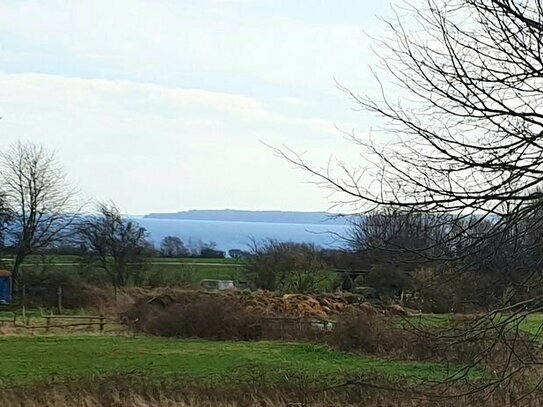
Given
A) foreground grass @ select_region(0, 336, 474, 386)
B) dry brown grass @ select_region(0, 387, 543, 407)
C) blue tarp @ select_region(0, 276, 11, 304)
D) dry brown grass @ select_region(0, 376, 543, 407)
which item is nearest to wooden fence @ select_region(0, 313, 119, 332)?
foreground grass @ select_region(0, 336, 474, 386)

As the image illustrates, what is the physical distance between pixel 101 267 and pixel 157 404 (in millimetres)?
36834

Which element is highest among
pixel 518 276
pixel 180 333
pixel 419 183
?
pixel 419 183

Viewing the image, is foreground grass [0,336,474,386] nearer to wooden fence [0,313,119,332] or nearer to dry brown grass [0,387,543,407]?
dry brown grass [0,387,543,407]

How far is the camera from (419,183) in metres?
6.84

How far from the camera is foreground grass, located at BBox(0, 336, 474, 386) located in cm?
2048

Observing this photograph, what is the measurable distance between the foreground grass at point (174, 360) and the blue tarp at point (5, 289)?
14.4m

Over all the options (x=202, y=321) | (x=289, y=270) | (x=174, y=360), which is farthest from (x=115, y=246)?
(x=174, y=360)

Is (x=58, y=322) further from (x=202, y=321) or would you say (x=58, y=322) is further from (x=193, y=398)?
(x=193, y=398)

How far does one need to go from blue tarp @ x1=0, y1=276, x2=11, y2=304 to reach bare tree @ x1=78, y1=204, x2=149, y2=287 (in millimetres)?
5581

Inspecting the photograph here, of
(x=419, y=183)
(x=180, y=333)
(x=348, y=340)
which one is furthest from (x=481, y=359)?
(x=180, y=333)

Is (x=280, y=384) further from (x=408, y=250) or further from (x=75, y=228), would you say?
(x=75, y=228)

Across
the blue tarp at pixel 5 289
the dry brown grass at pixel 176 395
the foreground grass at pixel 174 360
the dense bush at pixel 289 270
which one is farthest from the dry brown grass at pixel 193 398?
the blue tarp at pixel 5 289

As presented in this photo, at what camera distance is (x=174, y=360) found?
2614 cm

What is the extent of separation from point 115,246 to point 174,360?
25.6 metres
